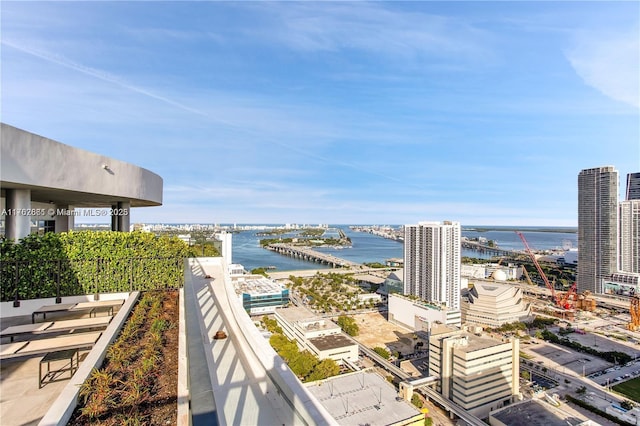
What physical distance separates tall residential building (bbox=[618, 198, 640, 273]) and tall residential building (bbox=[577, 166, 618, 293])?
444 mm

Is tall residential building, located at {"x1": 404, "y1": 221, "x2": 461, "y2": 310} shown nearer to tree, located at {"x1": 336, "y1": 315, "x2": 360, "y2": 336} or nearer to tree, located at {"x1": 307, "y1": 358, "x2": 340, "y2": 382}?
tree, located at {"x1": 336, "y1": 315, "x2": 360, "y2": 336}

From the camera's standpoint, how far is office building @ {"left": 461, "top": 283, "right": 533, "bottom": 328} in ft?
61.9

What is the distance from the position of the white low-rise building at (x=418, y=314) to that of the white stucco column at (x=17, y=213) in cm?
1590

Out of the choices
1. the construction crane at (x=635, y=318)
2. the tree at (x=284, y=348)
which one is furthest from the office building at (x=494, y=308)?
the tree at (x=284, y=348)

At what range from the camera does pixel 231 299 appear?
3.57m

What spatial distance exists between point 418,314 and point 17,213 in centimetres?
1701

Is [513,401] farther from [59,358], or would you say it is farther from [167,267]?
[59,358]

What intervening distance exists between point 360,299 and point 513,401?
12.7m

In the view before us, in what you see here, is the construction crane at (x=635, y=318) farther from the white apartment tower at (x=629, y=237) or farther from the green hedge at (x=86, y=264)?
the green hedge at (x=86, y=264)

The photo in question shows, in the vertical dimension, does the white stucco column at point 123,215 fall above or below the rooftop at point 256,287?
above

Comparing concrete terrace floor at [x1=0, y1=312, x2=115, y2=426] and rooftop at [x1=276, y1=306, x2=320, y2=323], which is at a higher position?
→ concrete terrace floor at [x1=0, y1=312, x2=115, y2=426]

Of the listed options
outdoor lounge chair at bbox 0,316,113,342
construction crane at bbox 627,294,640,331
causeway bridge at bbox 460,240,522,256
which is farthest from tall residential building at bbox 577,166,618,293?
outdoor lounge chair at bbox 0,316,113,342

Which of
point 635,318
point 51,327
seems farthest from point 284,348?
point 635,318

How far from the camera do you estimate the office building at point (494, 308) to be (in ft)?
61.9
